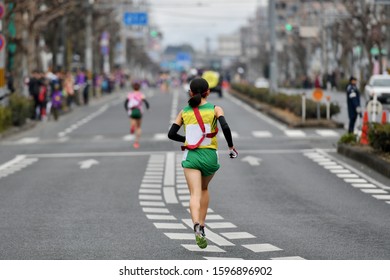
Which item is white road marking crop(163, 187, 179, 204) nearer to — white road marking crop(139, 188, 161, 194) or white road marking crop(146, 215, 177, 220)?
white road marking crop(139, 188, 161, 194)

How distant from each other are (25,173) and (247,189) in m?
5.26

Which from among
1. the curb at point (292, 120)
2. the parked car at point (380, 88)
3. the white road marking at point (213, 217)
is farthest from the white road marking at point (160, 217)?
the parked car at point (380, 88)

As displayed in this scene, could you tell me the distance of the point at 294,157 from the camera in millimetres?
28859

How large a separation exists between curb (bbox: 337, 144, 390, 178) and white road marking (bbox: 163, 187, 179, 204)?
429cm

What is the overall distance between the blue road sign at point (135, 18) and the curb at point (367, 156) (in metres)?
80.6

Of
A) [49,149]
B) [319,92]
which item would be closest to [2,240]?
[49,149]

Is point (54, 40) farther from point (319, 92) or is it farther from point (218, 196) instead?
point (218, 196)

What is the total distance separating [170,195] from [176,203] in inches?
49.4

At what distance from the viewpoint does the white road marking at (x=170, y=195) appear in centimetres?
1888

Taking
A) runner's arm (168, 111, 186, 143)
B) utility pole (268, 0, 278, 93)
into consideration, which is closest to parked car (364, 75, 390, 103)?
utility pole (268, 0, 278, 93)

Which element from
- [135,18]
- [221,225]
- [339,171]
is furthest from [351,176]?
[135,18]

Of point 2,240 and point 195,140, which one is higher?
point 195,140

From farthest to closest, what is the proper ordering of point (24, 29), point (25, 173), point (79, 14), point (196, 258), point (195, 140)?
point (79, 14)
point (24, 29)
point (25, 173)
point (195, 140)
point (196, 258)

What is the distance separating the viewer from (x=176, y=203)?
18.6 meters
